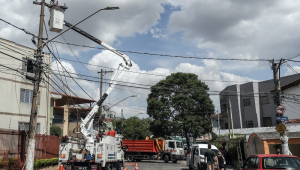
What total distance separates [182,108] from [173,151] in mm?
8723

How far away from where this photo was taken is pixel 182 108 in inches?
1513

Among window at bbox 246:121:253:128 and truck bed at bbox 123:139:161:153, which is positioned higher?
window at bbox 246:121:253:128

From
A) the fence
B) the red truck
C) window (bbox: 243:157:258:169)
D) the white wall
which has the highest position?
the white wall

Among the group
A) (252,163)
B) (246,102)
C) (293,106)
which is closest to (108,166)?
(252,163)

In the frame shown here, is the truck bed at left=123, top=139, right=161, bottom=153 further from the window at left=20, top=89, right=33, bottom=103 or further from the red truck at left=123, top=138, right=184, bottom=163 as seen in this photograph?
the window at left=20, top=89, right=33, bottom=103

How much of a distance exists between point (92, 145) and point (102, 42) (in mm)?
7173

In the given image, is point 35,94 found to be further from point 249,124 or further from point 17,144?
point 249,124

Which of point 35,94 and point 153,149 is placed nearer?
point 35,94

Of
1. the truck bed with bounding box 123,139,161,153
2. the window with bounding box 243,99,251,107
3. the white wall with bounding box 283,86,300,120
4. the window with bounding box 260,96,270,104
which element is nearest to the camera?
the white wall with bounding box 283,86,300,120

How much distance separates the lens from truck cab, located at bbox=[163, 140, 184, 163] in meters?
30.6

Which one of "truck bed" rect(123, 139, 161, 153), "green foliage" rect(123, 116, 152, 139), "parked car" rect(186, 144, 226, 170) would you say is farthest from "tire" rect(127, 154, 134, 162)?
"green foliage" rect(123, 116, 152, 139)

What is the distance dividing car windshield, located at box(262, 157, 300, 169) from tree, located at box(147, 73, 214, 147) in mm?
27723

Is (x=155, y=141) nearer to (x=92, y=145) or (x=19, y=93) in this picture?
(x=19, y=93)

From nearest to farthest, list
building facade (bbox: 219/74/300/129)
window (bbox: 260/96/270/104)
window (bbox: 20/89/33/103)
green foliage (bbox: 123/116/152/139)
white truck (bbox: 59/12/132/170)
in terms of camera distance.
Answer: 1. white truck (bbox: 59/12/132/170)
2. window (bbox: 20/89/33/103)
3. building facade (bbox: 219/74/300/129)
4. window (bbox: 260/96/270/104)
5. green foliage (bbox: 123/116/152/139)
